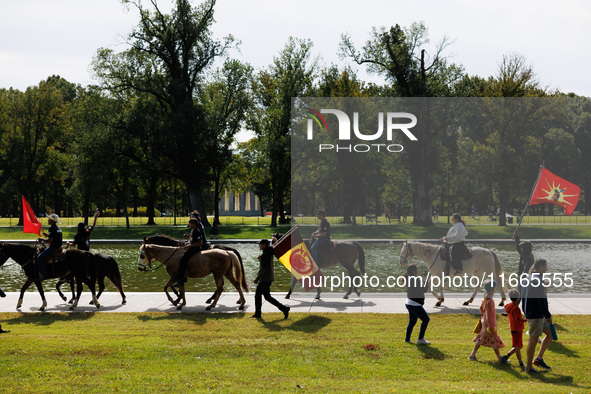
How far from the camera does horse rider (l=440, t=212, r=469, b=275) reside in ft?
50.5

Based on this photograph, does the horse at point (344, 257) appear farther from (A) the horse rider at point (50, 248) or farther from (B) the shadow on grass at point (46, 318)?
(A) the horse rider at point (50, 248)

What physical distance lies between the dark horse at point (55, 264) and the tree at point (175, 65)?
31.5m

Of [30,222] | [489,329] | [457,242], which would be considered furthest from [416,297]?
[30,222]

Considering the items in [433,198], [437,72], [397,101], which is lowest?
[433,198]

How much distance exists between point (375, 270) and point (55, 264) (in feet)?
39.8

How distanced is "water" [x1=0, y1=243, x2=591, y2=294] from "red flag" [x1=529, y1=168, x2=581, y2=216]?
2.30 meters

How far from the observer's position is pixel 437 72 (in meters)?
45.4

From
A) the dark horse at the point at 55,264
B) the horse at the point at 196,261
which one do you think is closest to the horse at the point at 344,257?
the horse at the point at 196,261

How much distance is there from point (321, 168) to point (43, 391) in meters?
12.1

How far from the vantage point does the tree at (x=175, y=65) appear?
156 feet

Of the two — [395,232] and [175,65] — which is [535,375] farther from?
[175,65]

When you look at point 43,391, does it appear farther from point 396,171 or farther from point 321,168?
point 396,171

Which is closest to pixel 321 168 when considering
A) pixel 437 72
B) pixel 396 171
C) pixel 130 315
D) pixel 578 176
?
pixel 396 171

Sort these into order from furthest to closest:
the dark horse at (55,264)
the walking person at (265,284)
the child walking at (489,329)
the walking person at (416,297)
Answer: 1. the dark horse at (55,264)
2. the walking person at (265,284)
3. the walking person at (416,297)
4. the child walking at (489,329)
